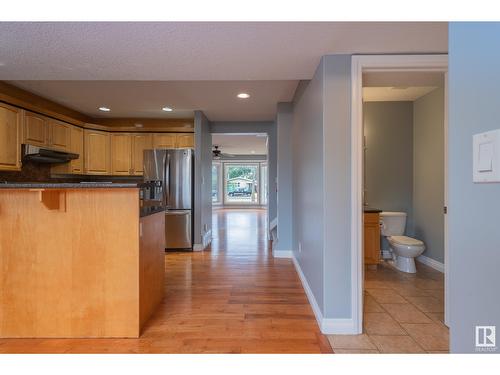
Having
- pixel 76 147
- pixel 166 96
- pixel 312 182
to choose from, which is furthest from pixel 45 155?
pixel 312 182

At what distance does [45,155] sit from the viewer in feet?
12.1

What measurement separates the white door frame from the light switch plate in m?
1.44

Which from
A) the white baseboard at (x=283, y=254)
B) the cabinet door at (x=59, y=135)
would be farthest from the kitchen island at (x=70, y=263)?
the white baseboard at (x=283, y=254)

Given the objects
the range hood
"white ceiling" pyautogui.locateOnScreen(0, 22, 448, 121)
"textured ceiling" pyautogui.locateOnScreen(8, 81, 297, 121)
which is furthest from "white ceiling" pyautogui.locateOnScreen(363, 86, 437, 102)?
the range hood

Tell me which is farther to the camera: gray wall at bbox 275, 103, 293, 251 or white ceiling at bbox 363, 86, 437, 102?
gray wall at bbox 275, 103, 293, 251

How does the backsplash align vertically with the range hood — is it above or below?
below

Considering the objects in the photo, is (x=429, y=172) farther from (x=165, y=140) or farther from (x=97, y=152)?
(x=97, y=152)

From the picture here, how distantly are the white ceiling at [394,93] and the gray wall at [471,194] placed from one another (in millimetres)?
3207

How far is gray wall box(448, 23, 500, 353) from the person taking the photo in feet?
2.28

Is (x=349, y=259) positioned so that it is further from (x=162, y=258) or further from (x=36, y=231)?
(x=36, y=231)

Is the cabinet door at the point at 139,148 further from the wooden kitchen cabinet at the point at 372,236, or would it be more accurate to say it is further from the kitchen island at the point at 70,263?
the wooden kitchen cabinet at the point at 372,236

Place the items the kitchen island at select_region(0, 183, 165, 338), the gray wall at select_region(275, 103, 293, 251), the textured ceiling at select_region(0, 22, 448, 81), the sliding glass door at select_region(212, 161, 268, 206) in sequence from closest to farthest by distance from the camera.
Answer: the textured ceiling at select_region(0, 22, 448, 81) < the kitchen island at select_region(0, 183, 165, 338) < the gray wall at select_region(275, 103, 293, 251) < the sliding glass door at select_region(212, 161, 268, 206)

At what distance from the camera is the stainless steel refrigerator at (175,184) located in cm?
480

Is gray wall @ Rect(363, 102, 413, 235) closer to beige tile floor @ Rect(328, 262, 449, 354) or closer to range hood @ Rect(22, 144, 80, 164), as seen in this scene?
beige tile floor @ Rect(328, 262, 449, 354)
